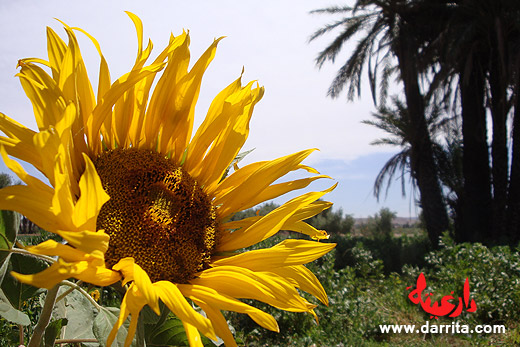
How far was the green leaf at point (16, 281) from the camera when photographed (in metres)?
0.66

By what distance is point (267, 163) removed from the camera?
777mm

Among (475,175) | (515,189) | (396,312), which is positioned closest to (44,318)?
(396,312)

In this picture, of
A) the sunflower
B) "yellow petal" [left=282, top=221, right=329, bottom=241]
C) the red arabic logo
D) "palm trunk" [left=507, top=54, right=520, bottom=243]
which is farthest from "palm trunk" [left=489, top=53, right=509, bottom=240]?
the sunflower

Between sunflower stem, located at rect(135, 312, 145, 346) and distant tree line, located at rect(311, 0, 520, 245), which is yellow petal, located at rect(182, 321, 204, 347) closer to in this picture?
sunflower stem, located at rect(135, 312, 145, 346)

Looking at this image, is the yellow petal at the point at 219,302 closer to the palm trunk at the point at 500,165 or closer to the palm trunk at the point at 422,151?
the palm trunk at the point at 422,151

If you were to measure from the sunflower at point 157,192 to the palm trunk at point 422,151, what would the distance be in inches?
512

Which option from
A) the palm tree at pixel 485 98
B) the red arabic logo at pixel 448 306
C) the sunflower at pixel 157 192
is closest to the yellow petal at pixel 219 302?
the sunflower at pixel 157 192

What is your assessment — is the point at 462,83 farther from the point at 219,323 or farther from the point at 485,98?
the point at 219,323

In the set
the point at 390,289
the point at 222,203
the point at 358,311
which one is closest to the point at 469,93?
the point at 390,289

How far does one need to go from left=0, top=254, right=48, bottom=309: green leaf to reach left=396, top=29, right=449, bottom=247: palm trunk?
43.4ft

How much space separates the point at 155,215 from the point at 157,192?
0.19 ft

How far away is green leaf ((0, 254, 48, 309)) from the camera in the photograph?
66 cm

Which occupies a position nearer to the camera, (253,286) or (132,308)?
(132,308)

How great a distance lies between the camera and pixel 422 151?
1337 cm
